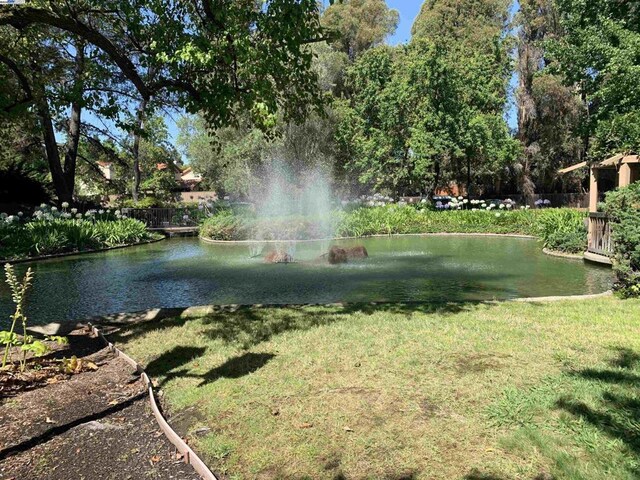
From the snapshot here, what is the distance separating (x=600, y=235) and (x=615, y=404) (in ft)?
35.5

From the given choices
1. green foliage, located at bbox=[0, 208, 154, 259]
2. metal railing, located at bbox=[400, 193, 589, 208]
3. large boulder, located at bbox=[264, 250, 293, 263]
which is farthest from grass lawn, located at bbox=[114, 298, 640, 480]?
metal railing, located at bbox=[400, 193, 589, 208]

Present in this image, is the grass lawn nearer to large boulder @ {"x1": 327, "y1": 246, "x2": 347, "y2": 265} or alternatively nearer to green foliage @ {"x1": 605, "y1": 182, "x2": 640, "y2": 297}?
green foliage @ {"x1": 605, "y1": 182, "x2": 640, "y2": 297}

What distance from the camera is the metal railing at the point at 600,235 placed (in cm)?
1199

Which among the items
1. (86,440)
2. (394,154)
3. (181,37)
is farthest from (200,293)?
(394,154)

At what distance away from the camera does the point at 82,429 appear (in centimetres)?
349

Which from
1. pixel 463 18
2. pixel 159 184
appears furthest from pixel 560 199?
pixel 159 184

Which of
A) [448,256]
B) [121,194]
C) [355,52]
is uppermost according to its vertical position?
[355,52]

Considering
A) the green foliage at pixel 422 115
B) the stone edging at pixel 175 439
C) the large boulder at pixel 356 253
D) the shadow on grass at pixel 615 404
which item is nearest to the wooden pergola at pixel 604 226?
the large boulder at pixel 356 253

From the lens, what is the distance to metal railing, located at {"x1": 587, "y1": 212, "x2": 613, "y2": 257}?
39.3 feet

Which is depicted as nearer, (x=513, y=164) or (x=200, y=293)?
(x=200, y=293)

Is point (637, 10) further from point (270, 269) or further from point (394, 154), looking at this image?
point (270, 269)

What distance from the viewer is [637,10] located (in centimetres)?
1791

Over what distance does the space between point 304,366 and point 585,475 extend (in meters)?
2.44

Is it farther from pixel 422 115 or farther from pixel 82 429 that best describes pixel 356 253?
pixel 422 115
